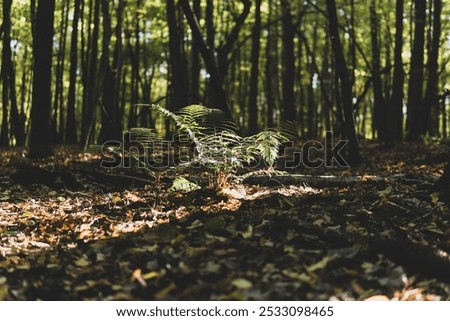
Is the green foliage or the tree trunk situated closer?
the green foliage

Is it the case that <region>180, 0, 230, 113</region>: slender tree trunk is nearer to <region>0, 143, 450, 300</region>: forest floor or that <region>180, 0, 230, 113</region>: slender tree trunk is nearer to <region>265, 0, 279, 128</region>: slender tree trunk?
<region>0, 143, 450, 300</region>: forest floor

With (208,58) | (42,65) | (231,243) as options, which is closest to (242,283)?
(231,243)

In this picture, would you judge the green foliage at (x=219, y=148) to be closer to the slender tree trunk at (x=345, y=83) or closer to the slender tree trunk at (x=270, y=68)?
the slender tree trunk at (x=345, y=83)

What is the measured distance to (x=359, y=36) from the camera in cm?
1980

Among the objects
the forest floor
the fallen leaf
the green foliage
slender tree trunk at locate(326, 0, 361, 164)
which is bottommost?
the fallen leaf

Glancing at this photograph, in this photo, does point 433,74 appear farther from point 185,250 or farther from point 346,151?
point 185,250

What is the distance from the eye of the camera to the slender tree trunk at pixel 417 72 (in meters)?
10.7

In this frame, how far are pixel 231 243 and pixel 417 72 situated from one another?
9.13 metres

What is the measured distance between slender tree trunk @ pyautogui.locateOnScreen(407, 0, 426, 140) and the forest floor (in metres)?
5.99

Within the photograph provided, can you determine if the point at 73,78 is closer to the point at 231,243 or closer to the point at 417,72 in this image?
the point at 417,72

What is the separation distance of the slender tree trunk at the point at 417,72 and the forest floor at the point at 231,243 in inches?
236

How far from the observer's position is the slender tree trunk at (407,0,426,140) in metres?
10.7

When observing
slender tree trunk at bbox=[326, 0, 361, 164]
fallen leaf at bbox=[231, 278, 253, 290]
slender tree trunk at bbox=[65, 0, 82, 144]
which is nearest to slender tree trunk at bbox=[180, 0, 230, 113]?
slender tree trunk at bbox=[326, 0, 361, 164]

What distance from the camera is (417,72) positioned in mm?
11078
